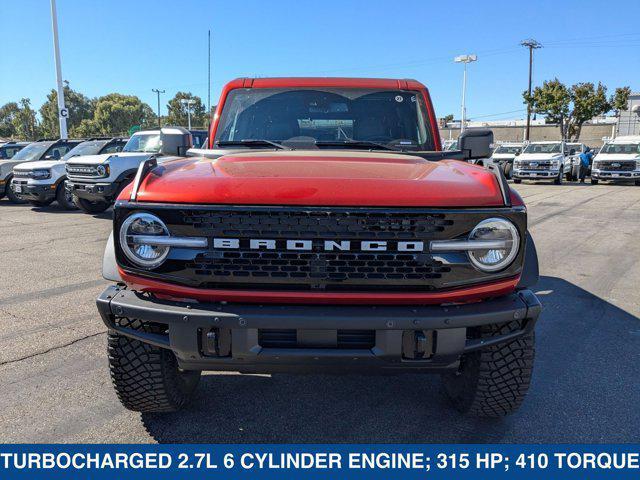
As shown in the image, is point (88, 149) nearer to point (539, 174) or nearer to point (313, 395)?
point (313, 395)

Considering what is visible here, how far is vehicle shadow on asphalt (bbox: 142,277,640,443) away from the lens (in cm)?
278

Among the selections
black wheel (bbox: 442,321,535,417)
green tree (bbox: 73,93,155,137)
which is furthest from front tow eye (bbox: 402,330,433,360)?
green tree (bbox: 73,93,155,137)

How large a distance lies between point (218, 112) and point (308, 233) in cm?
221

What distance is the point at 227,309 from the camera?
A: 7.36 feet

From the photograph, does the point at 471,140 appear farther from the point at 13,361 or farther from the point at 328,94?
the point at 13,361

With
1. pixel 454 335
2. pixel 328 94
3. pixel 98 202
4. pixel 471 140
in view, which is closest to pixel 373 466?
pixel 454 335

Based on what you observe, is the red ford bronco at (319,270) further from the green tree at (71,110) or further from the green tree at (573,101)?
the green tree at (71,110)

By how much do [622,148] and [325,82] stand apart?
22.0 m

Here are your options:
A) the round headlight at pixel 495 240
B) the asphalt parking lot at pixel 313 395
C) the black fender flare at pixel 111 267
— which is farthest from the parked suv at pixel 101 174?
the round headlight at pixel 495 240

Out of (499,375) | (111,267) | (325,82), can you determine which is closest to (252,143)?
(325,82)

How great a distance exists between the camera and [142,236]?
91.8 inches

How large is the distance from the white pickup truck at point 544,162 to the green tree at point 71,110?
87.0m

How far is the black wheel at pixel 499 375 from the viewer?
8.41 feet

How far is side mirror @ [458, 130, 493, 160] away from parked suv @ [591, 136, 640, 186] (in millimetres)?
20770
